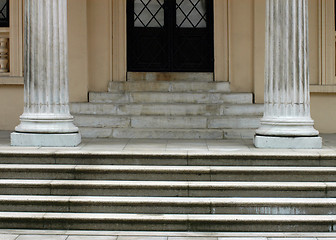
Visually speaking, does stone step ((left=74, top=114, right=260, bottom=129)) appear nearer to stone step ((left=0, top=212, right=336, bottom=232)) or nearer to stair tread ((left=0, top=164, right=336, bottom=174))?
stair tread ((left=0, top=164, right=336, bottom=174))

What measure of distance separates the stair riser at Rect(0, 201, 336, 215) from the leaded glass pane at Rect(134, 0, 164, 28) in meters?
5.84

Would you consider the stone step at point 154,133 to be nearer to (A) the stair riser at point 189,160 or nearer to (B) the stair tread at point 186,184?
(A) the stair riser at point 189,160

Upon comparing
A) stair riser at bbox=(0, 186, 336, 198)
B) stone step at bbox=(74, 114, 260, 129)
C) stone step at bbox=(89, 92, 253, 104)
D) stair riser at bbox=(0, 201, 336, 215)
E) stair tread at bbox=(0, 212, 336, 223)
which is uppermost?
stone step at bbox=(89, 92, 253, 104)

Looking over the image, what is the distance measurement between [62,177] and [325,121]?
6341 millimetres

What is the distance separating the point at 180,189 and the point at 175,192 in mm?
81

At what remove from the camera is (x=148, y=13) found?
1241 cm

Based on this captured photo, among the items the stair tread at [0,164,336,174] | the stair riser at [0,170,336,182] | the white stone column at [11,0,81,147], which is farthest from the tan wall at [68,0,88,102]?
the stair riser at [0,170,336,182]

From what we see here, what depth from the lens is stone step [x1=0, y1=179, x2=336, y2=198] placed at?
774cm

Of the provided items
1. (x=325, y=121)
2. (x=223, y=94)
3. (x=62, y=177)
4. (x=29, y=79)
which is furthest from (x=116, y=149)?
(x=325, y=121)

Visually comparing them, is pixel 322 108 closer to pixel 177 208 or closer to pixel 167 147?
pixel 167 147

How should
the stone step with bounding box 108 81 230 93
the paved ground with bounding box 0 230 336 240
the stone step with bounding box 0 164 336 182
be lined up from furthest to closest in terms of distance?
the stone step with bounding box 108 81 230 93
the stone step with bounding box 0 164 336 182
the paved ground with bounding box 0 230 336 240

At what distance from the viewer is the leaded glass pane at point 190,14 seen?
12383 millimetres

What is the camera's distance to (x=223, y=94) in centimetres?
1173

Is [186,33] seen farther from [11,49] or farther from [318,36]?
[11,49]
